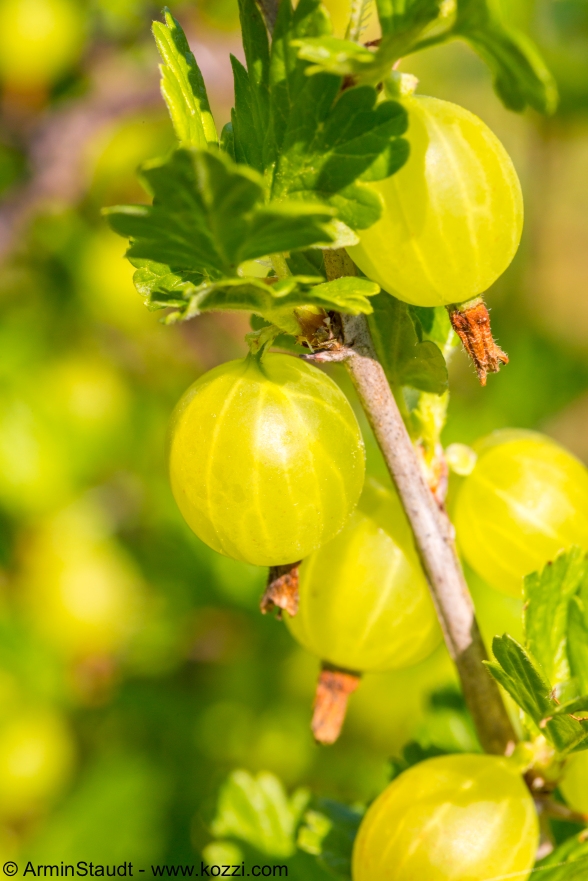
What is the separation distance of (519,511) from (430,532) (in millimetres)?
127

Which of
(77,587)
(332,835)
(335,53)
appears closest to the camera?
(335,53)

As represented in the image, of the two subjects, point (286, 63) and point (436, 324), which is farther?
point (436, 324)

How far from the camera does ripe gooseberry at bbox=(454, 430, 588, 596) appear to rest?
0.71m

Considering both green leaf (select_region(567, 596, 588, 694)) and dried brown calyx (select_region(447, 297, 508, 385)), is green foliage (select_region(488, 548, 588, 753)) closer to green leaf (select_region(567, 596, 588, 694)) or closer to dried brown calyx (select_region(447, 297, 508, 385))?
green leaf (select_region(567, 596, 588, 694))

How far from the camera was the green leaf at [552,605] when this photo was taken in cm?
64

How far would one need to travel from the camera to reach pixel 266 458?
52 centimetres

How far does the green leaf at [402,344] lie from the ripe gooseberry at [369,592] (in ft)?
0.46

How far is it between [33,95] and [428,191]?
1.73m

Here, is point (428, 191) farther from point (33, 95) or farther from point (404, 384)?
point (33, 95)

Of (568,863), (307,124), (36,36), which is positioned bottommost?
(568,863)

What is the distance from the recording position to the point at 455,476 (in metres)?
0.83

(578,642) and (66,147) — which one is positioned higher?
(66,147)

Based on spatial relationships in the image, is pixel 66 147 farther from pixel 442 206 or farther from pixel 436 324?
pixel 442 206

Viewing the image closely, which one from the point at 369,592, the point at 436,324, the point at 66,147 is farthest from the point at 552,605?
the point at 66,147
